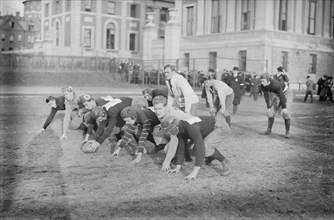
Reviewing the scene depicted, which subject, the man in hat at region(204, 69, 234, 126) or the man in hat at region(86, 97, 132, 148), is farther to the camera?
the man in hat at region(204, 69, 234, 126)

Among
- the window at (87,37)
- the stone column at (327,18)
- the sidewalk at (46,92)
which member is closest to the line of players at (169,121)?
the sidewalk at (46,92)

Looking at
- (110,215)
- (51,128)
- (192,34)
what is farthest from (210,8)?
(110,215)

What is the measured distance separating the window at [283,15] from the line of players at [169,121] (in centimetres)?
2697

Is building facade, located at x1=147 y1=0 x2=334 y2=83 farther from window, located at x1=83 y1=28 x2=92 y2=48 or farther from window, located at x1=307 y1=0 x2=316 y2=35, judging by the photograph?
window, located at x1=83 y1=28 x2=92 y2=48

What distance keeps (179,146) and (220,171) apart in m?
0.87

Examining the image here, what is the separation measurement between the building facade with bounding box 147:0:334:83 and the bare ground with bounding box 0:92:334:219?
78.9 feet

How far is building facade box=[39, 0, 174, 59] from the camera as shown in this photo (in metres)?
53.3

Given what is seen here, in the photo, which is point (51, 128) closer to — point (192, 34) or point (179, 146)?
point (179, 146)

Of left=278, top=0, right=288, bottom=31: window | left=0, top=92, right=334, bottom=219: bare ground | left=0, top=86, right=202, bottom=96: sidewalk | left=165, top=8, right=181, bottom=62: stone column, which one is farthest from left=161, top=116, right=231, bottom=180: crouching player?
left=165, top=8, right=181, bottom=62: stone column

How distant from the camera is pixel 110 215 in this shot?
5113 mm

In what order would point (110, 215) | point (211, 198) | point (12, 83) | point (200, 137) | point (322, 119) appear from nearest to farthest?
point (110, 215) < point (211, 198) < point (200, 137) < point (322, 119) < point (12, 83)

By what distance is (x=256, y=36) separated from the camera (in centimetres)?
3566

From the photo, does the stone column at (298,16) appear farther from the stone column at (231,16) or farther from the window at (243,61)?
the stone column at (231,16)

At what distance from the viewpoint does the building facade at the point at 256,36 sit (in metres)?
35.4
